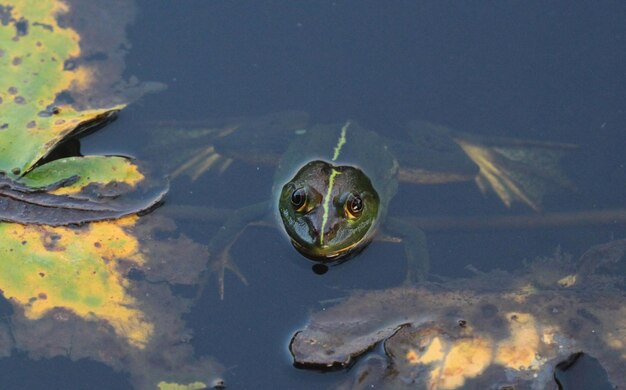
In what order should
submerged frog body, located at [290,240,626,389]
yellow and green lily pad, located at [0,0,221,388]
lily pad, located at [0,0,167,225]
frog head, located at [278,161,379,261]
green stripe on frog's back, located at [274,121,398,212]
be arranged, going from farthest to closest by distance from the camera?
green stripe on frog's back, located at [274,121,398,212]
lily pad, located at [0,0,167,225]
frog head, located at [278,161,379,261]
yellow and green lily pad, located at [0,0,221,388]
submerged frog body, located at [290,240,626,389]

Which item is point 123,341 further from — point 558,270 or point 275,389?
point 558,270

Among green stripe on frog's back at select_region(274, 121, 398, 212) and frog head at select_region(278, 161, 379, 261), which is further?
green stripe on frog's back at select_region(274, 121, 398, 212)

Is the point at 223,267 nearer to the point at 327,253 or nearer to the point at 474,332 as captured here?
the point at 327,253

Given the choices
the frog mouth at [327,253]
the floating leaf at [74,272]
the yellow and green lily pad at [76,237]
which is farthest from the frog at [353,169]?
the floating leaf at [74,272]

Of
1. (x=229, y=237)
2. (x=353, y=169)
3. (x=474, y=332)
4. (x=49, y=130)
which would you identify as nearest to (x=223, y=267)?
(x=229, y=237)

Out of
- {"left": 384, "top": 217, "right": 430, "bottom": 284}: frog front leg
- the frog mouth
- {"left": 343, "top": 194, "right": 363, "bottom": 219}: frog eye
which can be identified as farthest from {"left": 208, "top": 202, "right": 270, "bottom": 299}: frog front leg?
{"left": 384, "top": 217, "right": 430, "bottom": 284}: frog front leg

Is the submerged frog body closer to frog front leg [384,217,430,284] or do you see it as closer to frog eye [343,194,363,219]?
frog front leg [384,217,430,284]

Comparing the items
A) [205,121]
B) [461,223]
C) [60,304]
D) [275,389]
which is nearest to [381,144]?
[461,223]
